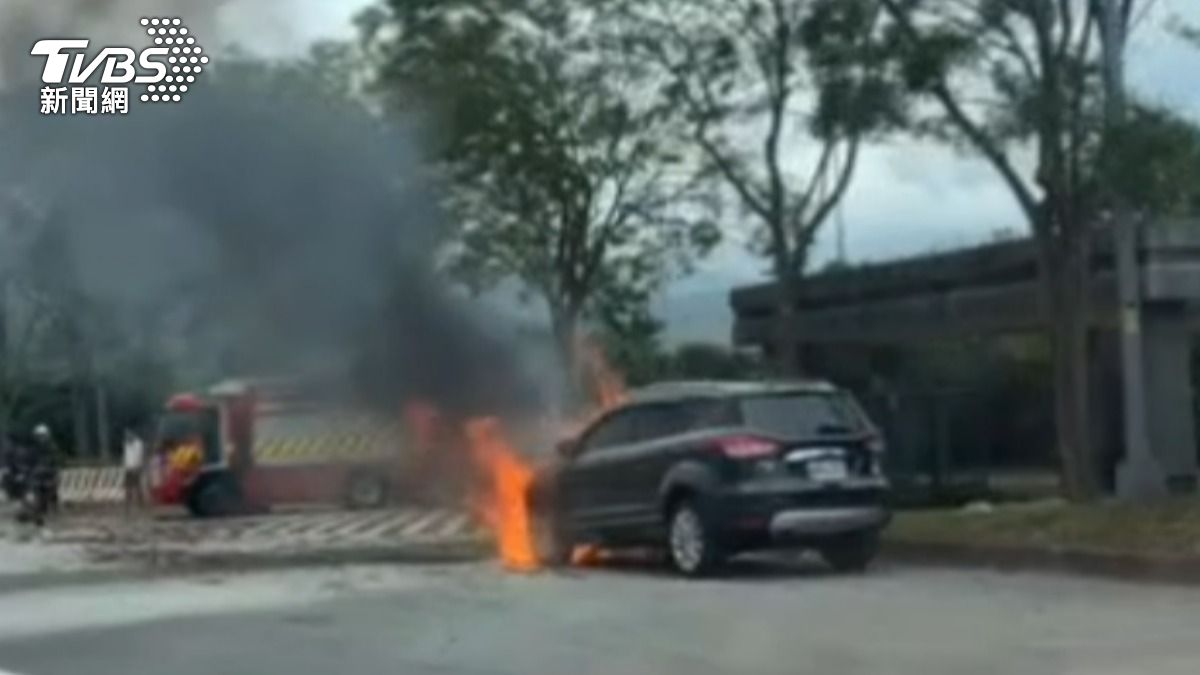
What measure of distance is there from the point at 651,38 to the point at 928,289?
4970 millimetres

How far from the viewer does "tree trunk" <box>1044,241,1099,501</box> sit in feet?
77.2

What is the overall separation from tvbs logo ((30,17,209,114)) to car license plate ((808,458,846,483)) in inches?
251

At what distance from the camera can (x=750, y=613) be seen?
1712 centimetres

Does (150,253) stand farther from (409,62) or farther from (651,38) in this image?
(651,38)

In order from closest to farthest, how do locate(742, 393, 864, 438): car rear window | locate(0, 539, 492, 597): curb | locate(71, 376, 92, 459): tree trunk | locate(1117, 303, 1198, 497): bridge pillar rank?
locate(742, 393, 864, 438): car rear window < locate(0, 539, 492, 597): curb < locate(1117, 303, 1198, 497): bridge pillar < locate(71, 376, 92, 459): tree trunk

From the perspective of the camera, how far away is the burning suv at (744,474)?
2052cm

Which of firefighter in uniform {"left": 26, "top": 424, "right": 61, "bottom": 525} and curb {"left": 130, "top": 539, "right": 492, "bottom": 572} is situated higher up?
firefighter in uniform {"left": 26, "top": 424, "right": 61, "bottom": 525}

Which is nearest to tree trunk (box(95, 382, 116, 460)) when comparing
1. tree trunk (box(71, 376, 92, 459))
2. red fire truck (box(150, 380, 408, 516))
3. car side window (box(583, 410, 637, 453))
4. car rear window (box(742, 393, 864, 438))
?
tree trunk (box(71, 376, 92, 459))

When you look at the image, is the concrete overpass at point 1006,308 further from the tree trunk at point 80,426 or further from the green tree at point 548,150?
the tree trunk at point 80,426

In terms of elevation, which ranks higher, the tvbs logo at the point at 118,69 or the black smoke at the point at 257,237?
the tvbs logo at the point at 118,69

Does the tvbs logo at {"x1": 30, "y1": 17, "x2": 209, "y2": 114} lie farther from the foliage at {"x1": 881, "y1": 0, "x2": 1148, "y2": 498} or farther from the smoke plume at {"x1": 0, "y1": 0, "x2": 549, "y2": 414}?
the foliage at {"x1": 881, "y1": 0, "x2": 1148, "y2": 498}

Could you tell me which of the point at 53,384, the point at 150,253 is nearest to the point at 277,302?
the point at 150,253

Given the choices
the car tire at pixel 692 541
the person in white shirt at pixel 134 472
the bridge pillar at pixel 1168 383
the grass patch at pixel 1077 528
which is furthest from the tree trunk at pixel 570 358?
the person in white shirt at pixel 134 472

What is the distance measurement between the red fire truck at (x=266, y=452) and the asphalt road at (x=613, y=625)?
4.73 ft
